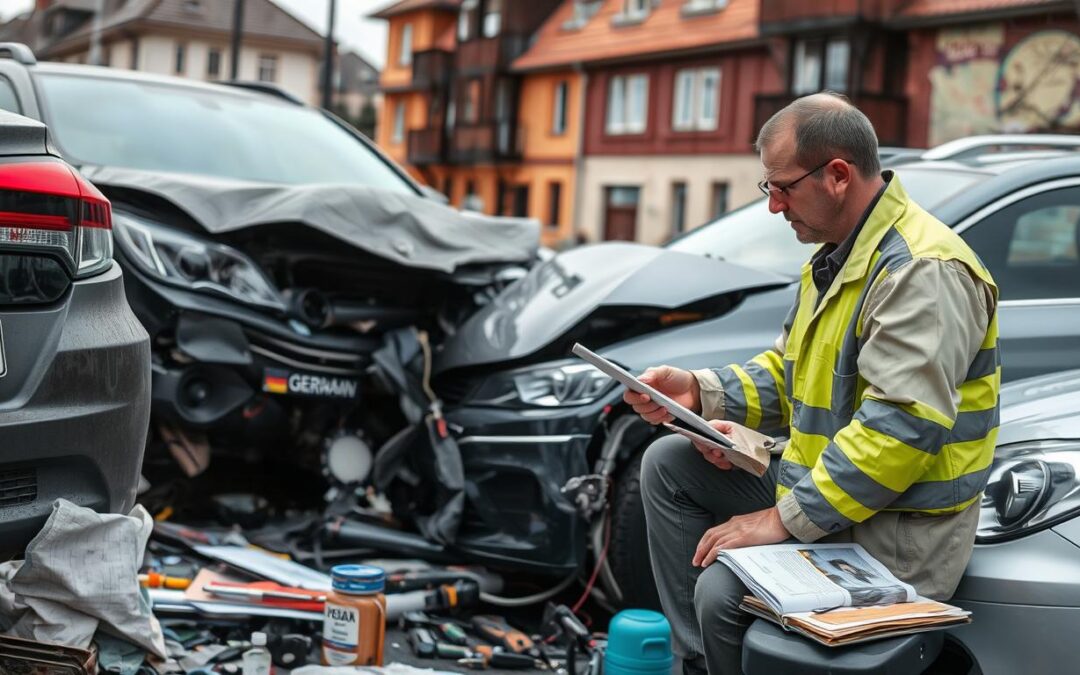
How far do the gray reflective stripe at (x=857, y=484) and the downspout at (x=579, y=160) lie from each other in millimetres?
35230

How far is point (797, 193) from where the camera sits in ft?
10.0

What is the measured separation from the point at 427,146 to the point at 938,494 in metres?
43.1

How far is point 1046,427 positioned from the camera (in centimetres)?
323

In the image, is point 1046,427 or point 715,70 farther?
point 715,70

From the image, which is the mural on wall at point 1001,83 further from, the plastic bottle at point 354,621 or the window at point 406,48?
the window at point 406,48

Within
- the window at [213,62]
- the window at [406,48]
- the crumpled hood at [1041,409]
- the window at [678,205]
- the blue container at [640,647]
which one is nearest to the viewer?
the crumpled hood at [1041,409]

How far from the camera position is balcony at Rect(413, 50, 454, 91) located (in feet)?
146

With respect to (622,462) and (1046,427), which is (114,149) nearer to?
(622,462)

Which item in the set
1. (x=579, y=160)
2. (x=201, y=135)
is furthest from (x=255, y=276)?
(x=579, y=160)

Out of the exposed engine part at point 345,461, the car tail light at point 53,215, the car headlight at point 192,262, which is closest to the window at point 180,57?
the car headlight at point 192,262

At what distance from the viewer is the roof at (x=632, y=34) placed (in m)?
32.8

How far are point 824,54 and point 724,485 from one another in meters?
28.2

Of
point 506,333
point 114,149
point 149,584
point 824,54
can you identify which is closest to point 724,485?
point 506,333

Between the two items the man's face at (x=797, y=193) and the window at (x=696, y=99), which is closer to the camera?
the man's face at (x=797, y=193)
